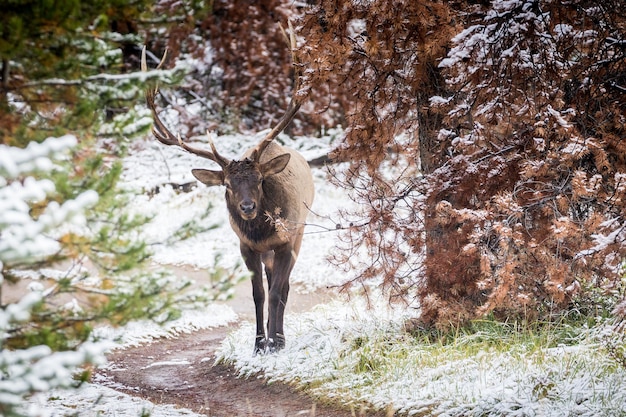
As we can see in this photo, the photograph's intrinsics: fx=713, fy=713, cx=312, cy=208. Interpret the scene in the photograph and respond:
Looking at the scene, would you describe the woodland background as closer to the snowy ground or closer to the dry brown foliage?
the dry brown foliage

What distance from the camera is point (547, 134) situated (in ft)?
20.2

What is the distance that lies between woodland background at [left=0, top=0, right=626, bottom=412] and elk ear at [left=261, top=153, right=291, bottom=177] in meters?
1.07

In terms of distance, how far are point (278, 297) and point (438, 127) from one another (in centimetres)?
275

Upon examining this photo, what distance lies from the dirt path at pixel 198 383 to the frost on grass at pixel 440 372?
191 millimetres

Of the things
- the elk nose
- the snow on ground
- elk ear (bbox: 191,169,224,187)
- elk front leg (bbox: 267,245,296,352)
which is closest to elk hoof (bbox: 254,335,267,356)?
elk front leg (bbox: 267,245,296,352)

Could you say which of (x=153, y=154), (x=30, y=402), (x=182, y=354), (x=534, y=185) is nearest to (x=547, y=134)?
(x=534, y=185)

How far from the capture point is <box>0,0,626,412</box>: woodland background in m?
3.74

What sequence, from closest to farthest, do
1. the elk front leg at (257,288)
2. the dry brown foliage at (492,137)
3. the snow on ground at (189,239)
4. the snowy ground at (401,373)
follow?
the snowy ground at (401,373), the dry brown foliage at (492,137), the snow on ground at (189,239), the elk front leg at (257,288)

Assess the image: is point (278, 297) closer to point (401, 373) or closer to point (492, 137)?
point (401, 373)

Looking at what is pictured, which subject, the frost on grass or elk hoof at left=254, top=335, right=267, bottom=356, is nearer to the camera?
the frost on grass

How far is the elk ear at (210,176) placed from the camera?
8.30 metres

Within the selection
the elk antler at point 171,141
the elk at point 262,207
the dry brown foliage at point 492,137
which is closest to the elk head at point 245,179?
the elk at point 262,207

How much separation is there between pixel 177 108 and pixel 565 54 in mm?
16945

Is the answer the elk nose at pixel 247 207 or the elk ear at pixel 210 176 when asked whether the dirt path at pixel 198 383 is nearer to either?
the elk nose at pixel 247 207
